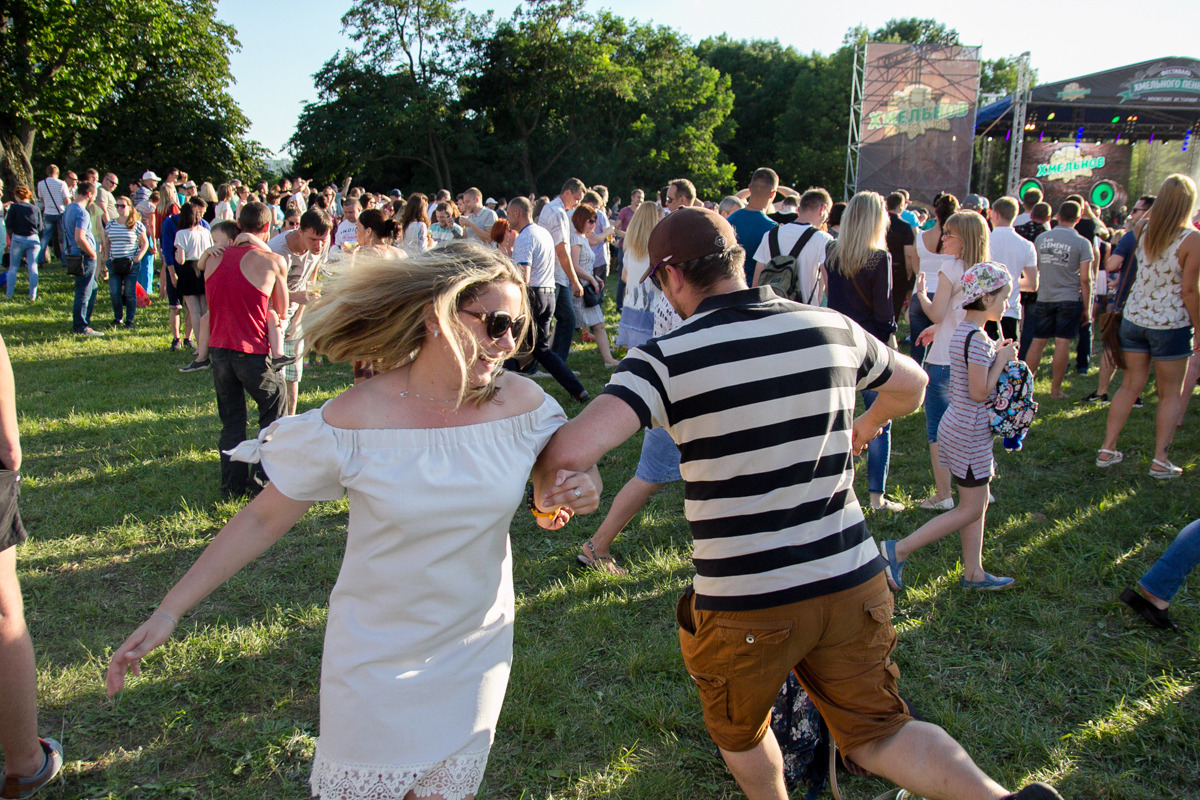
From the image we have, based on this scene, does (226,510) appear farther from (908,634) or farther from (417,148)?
(417,148)

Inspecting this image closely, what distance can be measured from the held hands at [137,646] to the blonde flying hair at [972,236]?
14.5ft

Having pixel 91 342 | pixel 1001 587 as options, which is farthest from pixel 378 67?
pixel 1001 587

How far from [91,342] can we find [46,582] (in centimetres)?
755

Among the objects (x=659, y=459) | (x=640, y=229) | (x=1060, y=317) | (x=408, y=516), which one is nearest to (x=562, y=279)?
(x=640, y=229)

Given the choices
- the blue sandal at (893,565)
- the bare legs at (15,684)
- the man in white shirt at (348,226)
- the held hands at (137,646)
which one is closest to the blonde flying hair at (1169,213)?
the blue sandal at (893,565)

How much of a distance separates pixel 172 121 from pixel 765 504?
1367 inches

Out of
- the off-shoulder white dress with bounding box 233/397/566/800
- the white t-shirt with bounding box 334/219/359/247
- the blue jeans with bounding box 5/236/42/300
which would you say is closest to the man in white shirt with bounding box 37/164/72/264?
the blue jeans with bounding box 5/236/42/300

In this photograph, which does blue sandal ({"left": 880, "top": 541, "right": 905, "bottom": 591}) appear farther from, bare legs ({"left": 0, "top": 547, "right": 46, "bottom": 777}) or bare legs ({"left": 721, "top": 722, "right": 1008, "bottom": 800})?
bare legs ({"left": 0, "top": 547, "right": 46, "bottom": 777})

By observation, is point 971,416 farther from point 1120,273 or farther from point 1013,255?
point 1120,273

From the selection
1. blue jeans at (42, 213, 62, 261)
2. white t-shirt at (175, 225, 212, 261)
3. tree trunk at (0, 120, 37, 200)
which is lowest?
white t-shirt at (175, 225, 212, 261)

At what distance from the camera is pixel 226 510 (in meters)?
4.94

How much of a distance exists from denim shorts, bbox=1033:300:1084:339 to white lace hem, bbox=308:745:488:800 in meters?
7.82

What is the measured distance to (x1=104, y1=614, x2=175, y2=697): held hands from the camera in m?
1.66

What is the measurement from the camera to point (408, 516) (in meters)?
1.64
